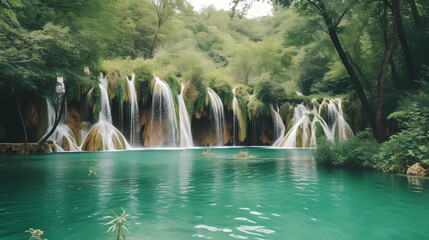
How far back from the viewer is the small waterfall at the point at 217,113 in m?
25.1

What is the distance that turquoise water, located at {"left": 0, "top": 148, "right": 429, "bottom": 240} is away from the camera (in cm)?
374

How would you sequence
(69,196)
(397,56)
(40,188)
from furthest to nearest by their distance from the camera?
1. (397,56)
2. (40,188)
3. (69,196)

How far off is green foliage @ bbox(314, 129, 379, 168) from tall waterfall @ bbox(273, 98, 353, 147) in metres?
11.8

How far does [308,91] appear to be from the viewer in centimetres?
3672

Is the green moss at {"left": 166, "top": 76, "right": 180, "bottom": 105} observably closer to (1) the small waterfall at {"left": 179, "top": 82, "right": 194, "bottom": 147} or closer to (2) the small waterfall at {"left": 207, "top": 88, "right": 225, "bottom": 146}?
(1) the small waterfall at {"left": 179, "top": 82, "right": 194, "bottom": 147}

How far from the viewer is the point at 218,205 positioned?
504 centimetres

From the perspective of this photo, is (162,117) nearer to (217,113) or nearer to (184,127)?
(184,127)

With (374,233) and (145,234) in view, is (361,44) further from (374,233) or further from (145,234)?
A: (145,234)

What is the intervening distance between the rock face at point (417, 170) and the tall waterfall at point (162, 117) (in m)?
16.3

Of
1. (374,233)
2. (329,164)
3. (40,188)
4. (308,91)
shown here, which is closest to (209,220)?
(374,233)

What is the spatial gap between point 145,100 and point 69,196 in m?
16.2

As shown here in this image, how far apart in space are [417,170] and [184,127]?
55.3 ft

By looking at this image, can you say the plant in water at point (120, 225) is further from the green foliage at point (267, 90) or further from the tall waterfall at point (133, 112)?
the green foliage at point (267, 90)

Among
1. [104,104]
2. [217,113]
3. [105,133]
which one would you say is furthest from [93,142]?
[217,113]
